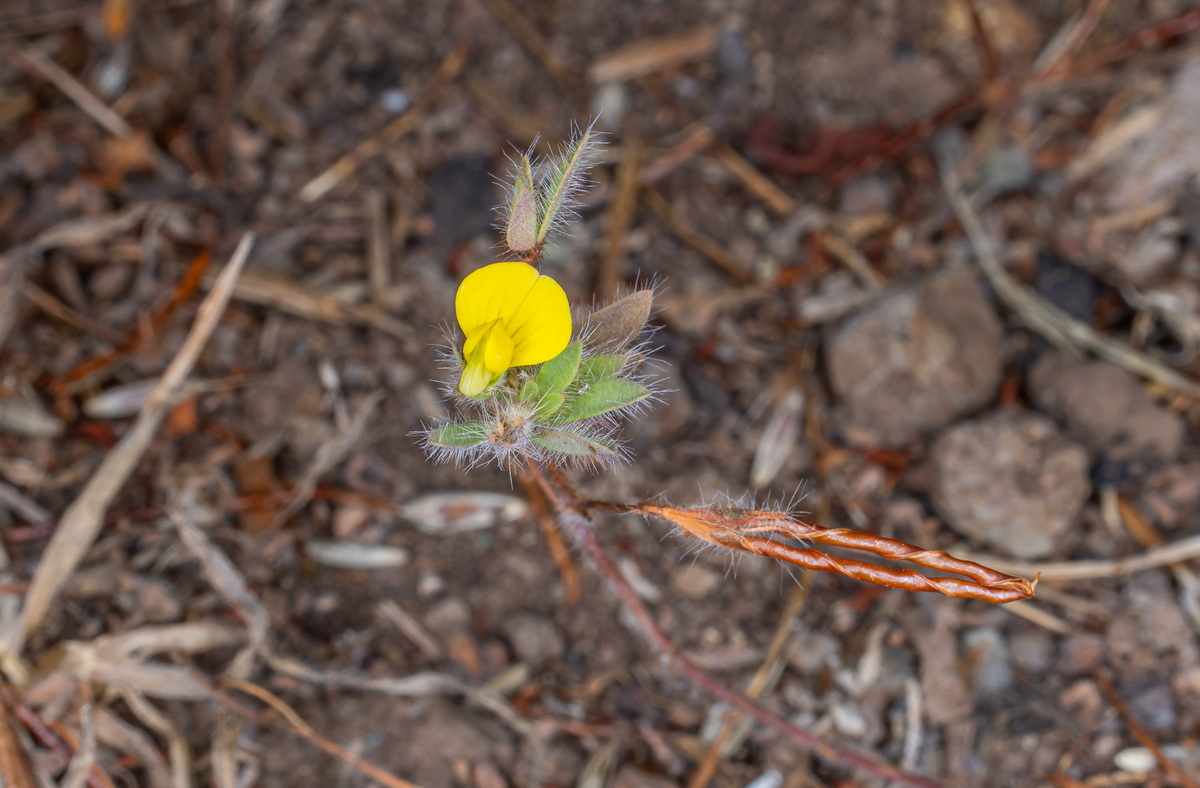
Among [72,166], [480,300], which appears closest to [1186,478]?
[480,300]

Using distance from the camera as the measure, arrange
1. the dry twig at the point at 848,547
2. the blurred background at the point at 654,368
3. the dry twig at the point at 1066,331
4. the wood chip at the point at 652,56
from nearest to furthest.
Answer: the dry twig at the point at 848,547, the blurred background at the point at 654,368, the dry twig at the point at 1066,331, the wood chip at the point at 652,56

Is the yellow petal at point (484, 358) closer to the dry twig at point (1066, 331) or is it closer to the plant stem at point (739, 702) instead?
the plant stem at point (739, 702)

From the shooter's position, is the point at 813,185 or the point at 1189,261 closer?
the point at 1189,261

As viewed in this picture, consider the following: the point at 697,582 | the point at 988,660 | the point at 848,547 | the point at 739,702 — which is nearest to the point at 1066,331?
the point at 988,660

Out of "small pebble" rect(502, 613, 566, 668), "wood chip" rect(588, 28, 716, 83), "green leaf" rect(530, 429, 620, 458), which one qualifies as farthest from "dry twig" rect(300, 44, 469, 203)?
"green leaf" rect(530, 429, 620, 458)

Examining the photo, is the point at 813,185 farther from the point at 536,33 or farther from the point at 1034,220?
the point at 536,33

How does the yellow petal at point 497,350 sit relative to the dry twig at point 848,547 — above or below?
above

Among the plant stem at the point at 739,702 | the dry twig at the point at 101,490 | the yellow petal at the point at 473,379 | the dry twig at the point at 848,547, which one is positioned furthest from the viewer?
the dry twig at the point at 101,490

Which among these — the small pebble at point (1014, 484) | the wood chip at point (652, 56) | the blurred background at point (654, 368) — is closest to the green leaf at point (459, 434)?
the blurred background at point (654, 368)
